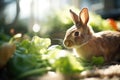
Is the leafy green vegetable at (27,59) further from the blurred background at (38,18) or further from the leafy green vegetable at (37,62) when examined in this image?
the blurred background at (38,18)

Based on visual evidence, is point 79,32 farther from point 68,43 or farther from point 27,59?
point 27,59

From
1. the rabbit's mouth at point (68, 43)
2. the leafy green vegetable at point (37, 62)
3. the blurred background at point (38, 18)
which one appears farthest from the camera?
the blurred background at point (38, 18)

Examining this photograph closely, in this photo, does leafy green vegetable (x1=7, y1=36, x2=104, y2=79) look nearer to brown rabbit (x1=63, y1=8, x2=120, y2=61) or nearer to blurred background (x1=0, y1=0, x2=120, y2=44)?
brown rabbit (x1=63, y1=8, x2=120, y2=61)

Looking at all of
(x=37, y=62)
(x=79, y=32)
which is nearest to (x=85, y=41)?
(x=79, y=32)

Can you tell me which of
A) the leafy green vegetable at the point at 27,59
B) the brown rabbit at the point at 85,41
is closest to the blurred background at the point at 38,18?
the brown rabbit at the point at 85,41

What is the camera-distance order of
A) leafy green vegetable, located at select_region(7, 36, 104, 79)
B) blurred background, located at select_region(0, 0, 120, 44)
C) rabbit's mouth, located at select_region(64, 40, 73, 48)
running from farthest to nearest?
1. blurred background, located at select_region(0, 0, 120, 44)
2. rabbit's mouth, located at select_region(64, 40, 73, 48)
3. leafy green vegetable, located at select_region(7, 36, 104, 79)

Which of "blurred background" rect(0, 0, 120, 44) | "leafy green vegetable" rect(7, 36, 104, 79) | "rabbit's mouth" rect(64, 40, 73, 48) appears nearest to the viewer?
"leafy green vegetable" rect(7, 36, 104, 79)

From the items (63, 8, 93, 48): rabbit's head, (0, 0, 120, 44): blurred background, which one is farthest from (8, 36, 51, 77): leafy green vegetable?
(0, 0, 120, 44): blurred background
